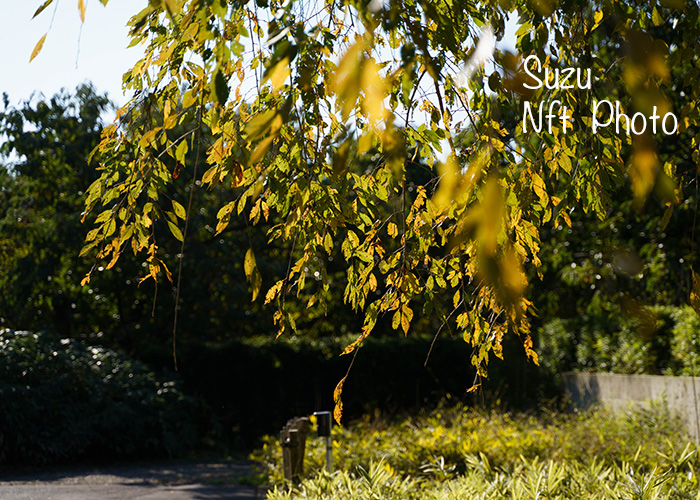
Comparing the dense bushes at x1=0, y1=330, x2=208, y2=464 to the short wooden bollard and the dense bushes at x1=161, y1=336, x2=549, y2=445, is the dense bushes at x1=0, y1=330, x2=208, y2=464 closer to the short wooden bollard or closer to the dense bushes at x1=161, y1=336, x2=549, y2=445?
the dense bushes at x1=161, y1=336, x2=549, y2=445

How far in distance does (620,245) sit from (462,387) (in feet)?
12.3

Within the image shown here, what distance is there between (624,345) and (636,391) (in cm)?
91

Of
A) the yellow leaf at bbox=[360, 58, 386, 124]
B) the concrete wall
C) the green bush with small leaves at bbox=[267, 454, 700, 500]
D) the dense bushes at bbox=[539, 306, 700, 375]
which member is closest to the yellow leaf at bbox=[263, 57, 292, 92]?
the yellow leaf at bbox=[360, 58, 386, 124]

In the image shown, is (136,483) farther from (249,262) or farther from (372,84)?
(372,84)

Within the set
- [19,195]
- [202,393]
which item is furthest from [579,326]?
[19,195]

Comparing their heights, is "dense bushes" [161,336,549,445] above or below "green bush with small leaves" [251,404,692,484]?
above

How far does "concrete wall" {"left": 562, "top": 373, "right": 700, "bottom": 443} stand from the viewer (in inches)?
306

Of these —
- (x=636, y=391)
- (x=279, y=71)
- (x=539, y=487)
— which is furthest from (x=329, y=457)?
(x=636, y=391)

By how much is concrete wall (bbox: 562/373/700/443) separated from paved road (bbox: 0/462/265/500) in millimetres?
4499

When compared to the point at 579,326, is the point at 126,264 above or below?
above

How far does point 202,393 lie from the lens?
40.5 ft

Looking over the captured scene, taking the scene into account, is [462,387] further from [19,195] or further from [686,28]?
[686,28]

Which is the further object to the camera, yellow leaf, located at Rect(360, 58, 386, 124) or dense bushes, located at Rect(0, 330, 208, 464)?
dense bushes, located at Rect(0, 330, 208, 464)

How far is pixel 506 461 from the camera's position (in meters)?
6.50
